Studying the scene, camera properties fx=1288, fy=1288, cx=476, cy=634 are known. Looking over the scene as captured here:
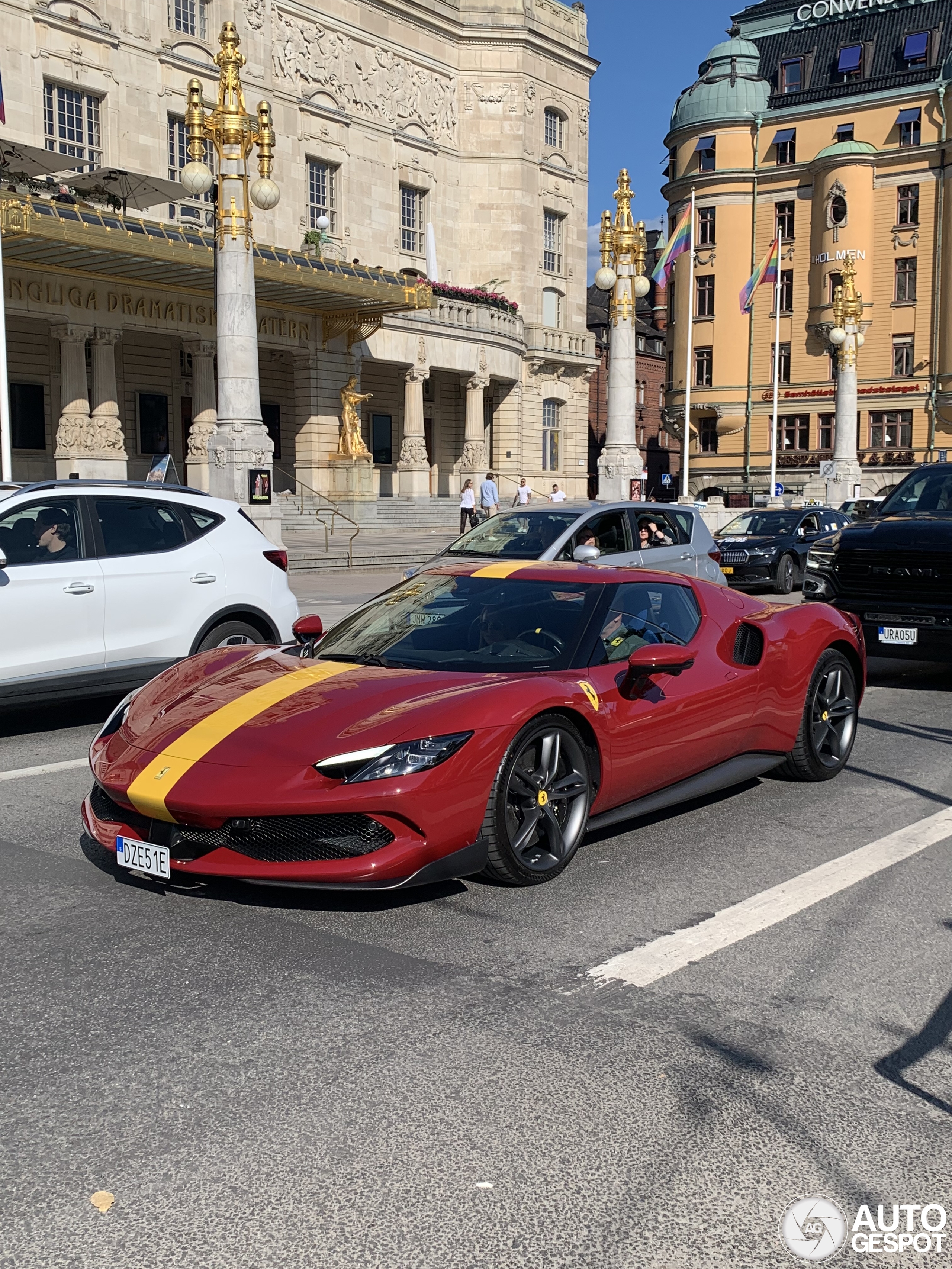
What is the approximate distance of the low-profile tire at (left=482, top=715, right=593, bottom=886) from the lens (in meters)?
5.18

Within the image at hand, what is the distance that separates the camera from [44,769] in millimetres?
7914

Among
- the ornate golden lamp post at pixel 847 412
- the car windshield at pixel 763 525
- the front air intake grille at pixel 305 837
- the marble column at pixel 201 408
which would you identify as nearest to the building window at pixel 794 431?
the ornate golden lamp post at pixel 847 412

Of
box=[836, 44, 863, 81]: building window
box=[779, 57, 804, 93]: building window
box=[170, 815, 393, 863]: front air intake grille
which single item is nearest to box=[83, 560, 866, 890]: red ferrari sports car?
box=[170, 815, 393, 863]: front air intake grille

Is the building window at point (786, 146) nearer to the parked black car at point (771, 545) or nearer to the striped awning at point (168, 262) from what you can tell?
the striped awning at point (168, 262)

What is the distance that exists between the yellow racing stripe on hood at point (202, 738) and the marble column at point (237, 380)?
56.8ft

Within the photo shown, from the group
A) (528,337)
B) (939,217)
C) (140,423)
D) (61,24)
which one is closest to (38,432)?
(140,423)

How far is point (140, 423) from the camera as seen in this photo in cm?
3944

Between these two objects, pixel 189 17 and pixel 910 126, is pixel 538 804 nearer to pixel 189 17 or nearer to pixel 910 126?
pixel 189 17

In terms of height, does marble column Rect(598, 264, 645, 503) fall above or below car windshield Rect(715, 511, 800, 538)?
above

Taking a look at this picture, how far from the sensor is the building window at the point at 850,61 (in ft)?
218

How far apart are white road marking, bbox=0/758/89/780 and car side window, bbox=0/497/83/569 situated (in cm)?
143

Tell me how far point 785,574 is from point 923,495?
401 inches

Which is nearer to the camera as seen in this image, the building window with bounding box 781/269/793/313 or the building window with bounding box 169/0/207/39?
the building window with bounding box 169/0/207/39

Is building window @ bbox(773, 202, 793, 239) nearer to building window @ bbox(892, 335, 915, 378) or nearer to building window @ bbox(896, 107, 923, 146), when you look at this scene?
building window @ bbox(896, 107, 923, 146)
